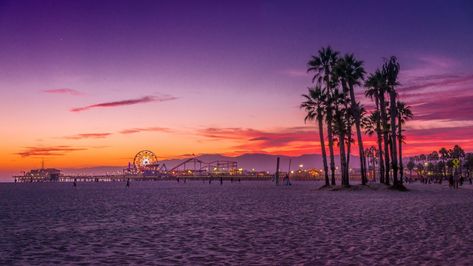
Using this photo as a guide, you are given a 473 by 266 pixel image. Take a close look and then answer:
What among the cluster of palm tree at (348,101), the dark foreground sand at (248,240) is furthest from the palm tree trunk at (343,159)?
the dark foreground sand at (248,240)

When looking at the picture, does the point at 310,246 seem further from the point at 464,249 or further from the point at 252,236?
the point at 464,249

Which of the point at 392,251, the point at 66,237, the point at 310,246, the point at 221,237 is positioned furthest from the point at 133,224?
the point at 392,251

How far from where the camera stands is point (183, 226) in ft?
69.8

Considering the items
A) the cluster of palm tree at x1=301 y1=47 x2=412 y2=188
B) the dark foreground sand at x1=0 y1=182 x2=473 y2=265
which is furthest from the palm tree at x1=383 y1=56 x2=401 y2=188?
the dark foreground sand at x1=0 y1=182 x2=473 y2=265

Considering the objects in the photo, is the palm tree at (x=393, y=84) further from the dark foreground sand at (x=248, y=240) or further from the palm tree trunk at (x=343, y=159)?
the dark foreground sand at (x=248, y=240)

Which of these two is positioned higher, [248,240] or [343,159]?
[343,159]

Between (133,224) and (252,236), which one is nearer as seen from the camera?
(252,236)

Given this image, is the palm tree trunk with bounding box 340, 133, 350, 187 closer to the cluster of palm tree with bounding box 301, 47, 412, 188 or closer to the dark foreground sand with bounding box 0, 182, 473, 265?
the cluster of palm tree with bounding box 301, 47, 412, 188

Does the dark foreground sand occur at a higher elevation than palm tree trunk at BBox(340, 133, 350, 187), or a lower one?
lower

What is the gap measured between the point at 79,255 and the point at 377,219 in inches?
568

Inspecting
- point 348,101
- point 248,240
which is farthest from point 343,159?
point 248,240

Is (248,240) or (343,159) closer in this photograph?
(248,240)

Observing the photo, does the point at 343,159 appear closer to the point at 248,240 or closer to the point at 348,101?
the point at 348,101

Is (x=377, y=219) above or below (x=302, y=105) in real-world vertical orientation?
below
